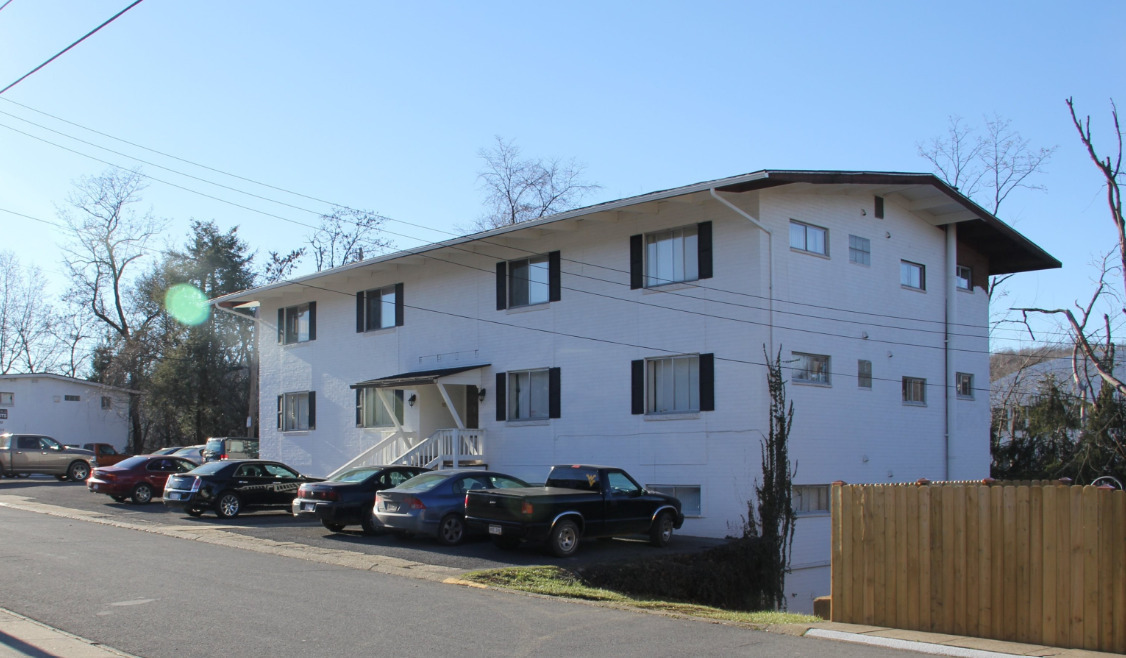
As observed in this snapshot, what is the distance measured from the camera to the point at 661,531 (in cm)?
1800

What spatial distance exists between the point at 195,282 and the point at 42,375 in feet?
30.7

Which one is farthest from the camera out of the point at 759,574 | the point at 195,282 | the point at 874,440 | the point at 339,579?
the point at 195,282

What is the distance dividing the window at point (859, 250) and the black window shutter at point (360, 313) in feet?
50.0

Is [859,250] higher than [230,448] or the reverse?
higher

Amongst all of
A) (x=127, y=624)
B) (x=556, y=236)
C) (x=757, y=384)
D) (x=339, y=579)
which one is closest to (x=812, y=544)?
(x=757, y=384)

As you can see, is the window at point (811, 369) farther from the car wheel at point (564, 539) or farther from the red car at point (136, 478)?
the red car at point (136, 478)

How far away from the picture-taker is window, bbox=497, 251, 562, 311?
2397cm

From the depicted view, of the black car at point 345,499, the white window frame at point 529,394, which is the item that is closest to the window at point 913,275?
the white window frame at point 529,394

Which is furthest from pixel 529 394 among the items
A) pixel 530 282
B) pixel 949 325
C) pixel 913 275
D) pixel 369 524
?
pixel 949 325

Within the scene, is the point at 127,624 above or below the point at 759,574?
above

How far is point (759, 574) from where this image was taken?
18.7m

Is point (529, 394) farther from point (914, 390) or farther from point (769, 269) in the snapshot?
point (914, 390)

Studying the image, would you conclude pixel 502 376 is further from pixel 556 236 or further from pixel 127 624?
pixel 127 624

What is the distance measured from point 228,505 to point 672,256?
1208cm
